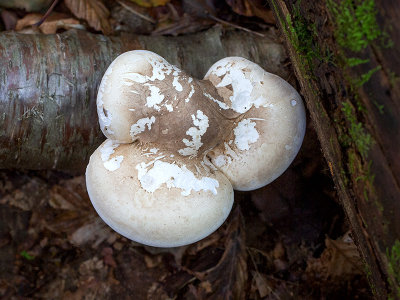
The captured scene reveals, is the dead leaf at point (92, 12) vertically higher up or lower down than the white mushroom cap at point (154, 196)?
higher up

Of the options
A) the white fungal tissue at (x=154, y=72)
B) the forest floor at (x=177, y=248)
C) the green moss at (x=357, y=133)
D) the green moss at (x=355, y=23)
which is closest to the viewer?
the green moss at (x=355, y=23)

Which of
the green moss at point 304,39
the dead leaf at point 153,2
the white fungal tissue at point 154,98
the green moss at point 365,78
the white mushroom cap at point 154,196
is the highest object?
the green moss at point 365,78

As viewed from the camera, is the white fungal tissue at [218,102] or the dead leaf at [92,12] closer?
the white fungal tissue at [218,102]

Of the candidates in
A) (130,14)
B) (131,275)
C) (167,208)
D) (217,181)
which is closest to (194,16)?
(130,14)

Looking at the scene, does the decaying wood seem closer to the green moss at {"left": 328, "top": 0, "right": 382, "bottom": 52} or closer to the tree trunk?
the tree trunk

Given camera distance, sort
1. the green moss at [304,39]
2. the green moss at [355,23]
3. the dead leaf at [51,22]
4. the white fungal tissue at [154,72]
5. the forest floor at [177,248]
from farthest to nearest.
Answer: the forest floor at [177,248] < the dead leaf at [51,22] < the white fungal tissue at [154,72] < the green moss at [304,39] < the green moss at [355,23]

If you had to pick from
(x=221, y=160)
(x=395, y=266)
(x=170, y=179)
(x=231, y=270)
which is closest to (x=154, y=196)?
(x=170, y=179)

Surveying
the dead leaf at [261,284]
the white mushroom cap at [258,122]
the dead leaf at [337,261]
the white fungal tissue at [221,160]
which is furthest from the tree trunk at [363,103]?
the dead leaf at [261,284]

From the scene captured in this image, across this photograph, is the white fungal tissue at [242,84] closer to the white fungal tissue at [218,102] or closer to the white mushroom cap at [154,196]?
the white fungal tissue at [218,102]
